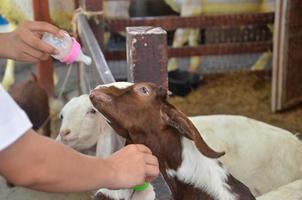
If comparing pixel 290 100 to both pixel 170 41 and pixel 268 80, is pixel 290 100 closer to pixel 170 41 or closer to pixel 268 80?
pixel 268 80

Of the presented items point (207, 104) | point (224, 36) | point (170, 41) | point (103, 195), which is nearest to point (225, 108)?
point (207, 104)

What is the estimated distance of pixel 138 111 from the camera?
211 cm

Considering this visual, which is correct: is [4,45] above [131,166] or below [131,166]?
above

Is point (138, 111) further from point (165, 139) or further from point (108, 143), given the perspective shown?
point (108, 143)

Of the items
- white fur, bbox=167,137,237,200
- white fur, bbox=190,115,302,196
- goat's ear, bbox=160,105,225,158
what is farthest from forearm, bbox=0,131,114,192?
white fur, bbox=190,115,302,196

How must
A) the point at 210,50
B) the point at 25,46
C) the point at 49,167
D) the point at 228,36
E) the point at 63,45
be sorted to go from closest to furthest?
1. the point at 49,167
2. the point at 25,46
3. the point at 63,45
4. the point at 210,50
5. the point at 228,36

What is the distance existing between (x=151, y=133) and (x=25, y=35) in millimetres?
578

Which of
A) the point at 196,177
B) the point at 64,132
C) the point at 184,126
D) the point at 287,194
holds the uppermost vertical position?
the point at 184,126

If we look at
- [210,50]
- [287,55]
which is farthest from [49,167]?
[210,50]

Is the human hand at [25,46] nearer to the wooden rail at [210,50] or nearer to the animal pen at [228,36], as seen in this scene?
the animal pen at [228,36]

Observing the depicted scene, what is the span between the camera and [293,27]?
5.34 m

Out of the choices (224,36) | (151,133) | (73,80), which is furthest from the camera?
(224,36)

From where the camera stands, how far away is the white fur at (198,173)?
2.16 m

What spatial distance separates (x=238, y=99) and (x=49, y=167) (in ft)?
15.6
